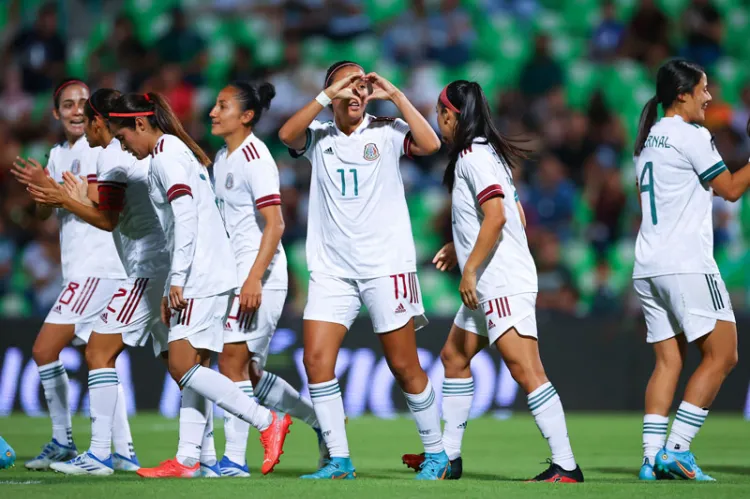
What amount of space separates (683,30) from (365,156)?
11525 mm

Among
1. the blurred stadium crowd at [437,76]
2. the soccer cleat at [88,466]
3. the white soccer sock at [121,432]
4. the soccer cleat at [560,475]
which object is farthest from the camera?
the blurred stadium crowd at [437,76]

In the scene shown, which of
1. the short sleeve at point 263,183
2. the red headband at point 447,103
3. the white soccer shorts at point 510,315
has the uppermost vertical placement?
the red headband at point 447,103

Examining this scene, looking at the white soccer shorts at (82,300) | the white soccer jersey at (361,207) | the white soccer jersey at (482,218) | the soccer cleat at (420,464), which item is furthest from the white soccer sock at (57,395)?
the white soccer jersey at (482,218)

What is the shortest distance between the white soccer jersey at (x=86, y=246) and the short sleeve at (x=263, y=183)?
4.13ft

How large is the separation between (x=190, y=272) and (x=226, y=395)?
77 centimetres

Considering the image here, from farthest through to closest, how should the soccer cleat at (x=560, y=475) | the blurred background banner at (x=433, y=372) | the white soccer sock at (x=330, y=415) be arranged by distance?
1. the blurred background banner at (x=433, y=372)
2. the white soccer sock at (x=330, y=415)
3. the soccer cleat at (x=560, y=475)

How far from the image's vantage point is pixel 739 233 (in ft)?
47.5

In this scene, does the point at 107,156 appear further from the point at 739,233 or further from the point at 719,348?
the point at 739,233

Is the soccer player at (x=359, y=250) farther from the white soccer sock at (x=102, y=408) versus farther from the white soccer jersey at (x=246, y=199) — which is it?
the white soccer sock at (x=102, y=408)

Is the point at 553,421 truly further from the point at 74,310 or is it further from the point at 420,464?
the point at 74,310

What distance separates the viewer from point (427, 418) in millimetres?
6836

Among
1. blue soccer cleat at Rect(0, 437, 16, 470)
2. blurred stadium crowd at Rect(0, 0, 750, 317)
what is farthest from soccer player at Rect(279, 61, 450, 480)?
blurred stadium crowd at Rect(0, 0, 750, 317)

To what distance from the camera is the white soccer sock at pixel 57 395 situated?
7871mm

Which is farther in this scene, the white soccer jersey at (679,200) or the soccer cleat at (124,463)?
the soccer cleat at (124,463)
